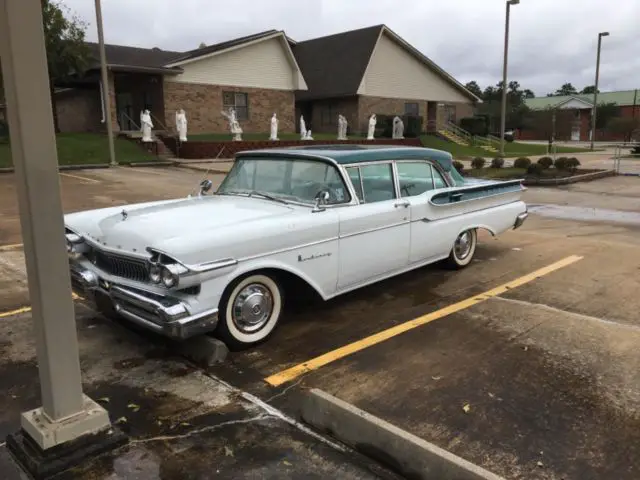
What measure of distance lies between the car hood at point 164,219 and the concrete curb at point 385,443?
1508 millimetres

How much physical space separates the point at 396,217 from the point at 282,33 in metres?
28.8

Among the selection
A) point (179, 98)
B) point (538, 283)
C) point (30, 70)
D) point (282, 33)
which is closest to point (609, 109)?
point (282, 33)

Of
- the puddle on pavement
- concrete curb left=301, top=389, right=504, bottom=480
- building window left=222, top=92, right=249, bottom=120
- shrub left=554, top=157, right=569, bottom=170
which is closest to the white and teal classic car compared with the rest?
concrete curb left=301, top=389, right=504, bottom=480

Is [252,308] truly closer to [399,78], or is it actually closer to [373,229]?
[373,229]

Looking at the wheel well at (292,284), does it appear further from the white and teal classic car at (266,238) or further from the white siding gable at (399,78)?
the white siding gable at (399,78)

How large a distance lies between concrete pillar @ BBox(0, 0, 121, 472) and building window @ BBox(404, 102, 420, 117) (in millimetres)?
36407

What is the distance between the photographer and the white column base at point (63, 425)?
281 cm

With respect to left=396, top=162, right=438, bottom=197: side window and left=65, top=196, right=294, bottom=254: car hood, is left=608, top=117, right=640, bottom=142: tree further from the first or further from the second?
left=65, top=196, right=294, bottom=254: car hood

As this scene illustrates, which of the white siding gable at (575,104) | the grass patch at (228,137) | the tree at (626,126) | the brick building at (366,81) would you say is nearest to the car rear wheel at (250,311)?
the grass patch at (228,137)

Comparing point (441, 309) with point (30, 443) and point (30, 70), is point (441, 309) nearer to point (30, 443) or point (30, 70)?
point (30, 443)

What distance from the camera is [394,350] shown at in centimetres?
425

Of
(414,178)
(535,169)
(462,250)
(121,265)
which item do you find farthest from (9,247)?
(535,169)

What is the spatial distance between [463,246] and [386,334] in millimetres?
2277

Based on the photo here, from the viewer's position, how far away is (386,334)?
4578 mm
